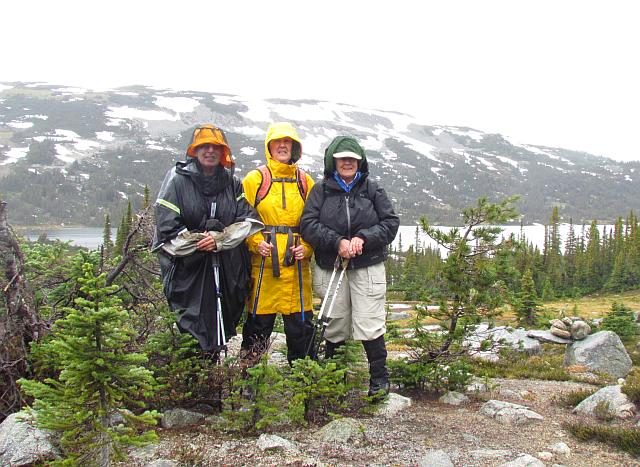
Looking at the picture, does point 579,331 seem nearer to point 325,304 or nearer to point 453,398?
point 453,398

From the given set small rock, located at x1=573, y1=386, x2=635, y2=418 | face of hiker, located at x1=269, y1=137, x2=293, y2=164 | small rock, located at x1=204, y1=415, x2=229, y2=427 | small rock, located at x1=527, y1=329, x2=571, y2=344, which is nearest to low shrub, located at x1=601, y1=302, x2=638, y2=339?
small rock, located at x1=527, y1=329, x2=571, y2=344

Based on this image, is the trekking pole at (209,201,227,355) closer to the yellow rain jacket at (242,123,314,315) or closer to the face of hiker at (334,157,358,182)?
the yellow rain jacket at (242,123,314,315)

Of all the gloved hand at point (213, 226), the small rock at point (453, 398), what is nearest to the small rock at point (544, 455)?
the small rock at point (453, 398)

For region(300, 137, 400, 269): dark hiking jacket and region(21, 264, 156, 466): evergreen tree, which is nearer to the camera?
region(21, 264, 156, 466): evergreen tree

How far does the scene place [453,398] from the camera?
260 inches

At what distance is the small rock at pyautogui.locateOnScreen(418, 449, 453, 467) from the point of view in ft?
14.8

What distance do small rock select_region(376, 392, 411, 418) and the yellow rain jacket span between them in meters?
1.44

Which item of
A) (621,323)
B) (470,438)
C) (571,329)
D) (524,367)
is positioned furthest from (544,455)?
(621,323)

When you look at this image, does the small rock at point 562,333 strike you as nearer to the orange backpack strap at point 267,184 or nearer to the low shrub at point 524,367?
the low shrub at point 524,367

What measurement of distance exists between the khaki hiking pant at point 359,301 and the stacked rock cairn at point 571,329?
1268cm

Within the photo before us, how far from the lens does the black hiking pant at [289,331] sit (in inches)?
229

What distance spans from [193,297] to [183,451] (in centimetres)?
165

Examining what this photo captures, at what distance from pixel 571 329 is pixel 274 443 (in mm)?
14702

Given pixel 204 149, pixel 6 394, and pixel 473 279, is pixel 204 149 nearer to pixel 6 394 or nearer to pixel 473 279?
pixel 6 394
